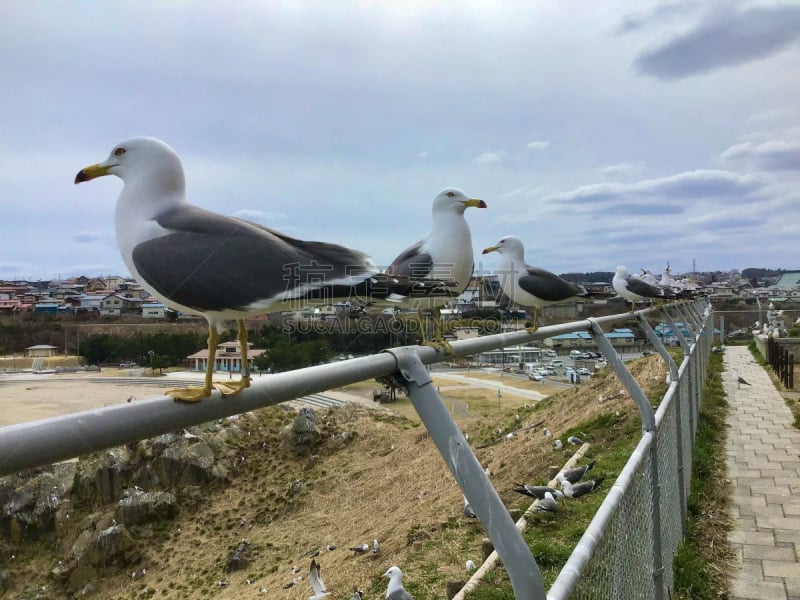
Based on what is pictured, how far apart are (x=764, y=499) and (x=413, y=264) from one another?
5.36 metres

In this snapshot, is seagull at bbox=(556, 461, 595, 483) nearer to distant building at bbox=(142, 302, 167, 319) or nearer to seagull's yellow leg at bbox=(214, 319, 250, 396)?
distant building at bbox=(142, 302, 167, 319)

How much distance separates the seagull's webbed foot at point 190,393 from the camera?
4.57 ft

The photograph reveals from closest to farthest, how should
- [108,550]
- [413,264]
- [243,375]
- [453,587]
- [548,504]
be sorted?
[243,375], [413,264], [453,587], [548,504], [108,550]

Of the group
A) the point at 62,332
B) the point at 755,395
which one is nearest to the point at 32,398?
the point at 62,332

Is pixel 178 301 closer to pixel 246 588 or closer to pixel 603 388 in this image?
pixel 603 388

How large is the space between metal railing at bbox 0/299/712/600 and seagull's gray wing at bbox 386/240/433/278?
1.02 meters

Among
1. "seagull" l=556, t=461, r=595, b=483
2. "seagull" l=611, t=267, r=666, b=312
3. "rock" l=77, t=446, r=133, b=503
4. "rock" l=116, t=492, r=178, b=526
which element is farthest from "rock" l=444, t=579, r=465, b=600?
"rock" l=77, t=446, r=133, b=503

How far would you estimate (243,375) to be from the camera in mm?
1852

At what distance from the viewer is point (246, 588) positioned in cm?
1828

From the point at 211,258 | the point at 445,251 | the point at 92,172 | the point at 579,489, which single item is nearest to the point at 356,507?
the point at 579,489

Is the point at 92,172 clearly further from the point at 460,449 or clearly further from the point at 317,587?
the point at 317,587

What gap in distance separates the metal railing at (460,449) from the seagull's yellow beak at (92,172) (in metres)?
1.41

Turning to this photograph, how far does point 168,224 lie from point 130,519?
29.2 m

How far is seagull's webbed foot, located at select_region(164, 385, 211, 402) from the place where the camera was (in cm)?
139
